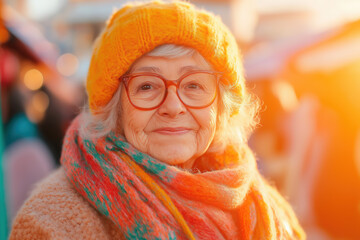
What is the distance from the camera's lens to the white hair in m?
1.69

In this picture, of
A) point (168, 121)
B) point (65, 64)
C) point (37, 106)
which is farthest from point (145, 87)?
point (65, 64)

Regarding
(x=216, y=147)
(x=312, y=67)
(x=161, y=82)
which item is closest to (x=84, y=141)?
(x=161, y=82)

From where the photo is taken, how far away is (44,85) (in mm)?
4352

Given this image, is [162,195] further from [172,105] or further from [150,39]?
[150,39]

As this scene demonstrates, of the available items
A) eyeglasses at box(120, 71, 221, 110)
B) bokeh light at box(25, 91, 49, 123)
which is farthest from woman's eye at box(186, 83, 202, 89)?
bokeh light at box(25, 91, 49, 123)

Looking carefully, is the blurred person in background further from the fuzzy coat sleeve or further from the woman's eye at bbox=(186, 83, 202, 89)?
the woman's eye at bbox=(186, 83, 202, 89)

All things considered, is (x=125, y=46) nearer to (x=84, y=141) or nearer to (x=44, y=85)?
(x=84, y=141)

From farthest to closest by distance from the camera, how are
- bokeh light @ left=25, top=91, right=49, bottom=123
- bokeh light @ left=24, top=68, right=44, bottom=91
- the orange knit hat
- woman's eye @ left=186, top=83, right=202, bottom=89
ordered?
bokeh light @ left=24, top=68, right=44, bottom=91 < bokeh light @ left=25, top=91, right=49, bottom=123 < woman's eye @ left=186, top=83, right=202, bottom=89 < the orange knit hat

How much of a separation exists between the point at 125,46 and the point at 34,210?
86cm

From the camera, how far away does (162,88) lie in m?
1.72

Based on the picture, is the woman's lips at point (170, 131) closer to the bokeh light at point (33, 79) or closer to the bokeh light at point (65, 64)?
the bokeh light at point (33, 79)

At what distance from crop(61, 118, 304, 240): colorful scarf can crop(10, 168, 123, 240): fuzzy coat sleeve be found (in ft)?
0.19

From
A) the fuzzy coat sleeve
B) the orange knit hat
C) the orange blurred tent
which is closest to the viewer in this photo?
the fuzzy coat sleeve

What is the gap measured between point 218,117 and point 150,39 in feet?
1.94
